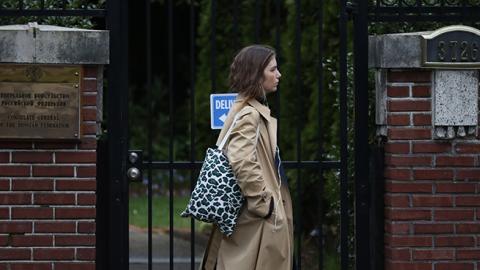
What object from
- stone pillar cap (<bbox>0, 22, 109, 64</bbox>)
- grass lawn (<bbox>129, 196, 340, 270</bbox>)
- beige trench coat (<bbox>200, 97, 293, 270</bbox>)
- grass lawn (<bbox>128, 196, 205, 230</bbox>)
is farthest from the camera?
grass lawn (<bbox>128, 196, 205, 230</bbox>)

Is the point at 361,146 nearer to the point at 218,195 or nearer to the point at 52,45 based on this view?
the point at 218,195

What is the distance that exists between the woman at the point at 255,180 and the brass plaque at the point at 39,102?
114 cm

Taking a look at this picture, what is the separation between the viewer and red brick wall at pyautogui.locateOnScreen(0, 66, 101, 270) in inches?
251

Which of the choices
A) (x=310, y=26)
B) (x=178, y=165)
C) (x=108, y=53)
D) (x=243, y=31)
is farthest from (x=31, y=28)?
(x=243, y=31)

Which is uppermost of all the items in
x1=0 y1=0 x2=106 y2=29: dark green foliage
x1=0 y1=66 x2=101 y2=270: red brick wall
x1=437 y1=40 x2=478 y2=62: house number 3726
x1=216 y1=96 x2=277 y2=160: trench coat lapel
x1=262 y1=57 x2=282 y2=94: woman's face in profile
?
x1=0 y1=0 x2=106 y2=29: dark green foliage

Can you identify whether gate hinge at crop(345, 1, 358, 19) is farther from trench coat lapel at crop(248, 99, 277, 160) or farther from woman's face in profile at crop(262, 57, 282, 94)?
trench coat lapel at crop(248, 99, 277, 160)

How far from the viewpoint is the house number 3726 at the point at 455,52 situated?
6398mm

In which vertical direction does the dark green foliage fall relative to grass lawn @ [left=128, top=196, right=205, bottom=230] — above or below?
above

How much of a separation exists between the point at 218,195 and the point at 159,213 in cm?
764

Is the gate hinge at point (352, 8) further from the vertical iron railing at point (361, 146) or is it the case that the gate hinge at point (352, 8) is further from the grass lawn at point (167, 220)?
the grass lawn at point (167, 220)

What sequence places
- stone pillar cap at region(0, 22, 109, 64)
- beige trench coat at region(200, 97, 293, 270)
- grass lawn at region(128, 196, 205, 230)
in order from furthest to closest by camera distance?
grass lawn at region(128, 196, 205, 230) < stone pillar cap at region(0, 22, 109, 64) < beige trench coat at region(200, 97, 293, 270)

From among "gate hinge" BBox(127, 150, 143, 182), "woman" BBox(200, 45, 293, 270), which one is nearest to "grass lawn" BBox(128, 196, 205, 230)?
"gate hinge" BBox(127, 150, 143, 182)

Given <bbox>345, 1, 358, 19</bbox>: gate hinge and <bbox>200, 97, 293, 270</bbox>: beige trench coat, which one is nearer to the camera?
<bbox>200, 97, 293, 270</bbox>: beige trench coat

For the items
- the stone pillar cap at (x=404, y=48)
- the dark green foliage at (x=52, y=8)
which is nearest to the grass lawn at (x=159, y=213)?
the dark green foliage at (x=52, y=8)
